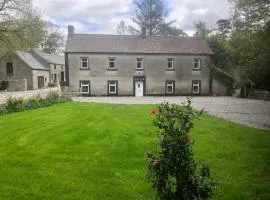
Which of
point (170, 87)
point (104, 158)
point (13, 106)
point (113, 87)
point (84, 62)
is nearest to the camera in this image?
point (104, 158)

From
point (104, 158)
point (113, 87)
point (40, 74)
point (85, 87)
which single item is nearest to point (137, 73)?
point (113, 87)

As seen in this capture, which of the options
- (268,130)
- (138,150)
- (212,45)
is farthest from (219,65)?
(138,150)

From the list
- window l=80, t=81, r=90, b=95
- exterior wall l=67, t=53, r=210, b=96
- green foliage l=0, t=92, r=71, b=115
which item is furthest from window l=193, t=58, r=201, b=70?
green foliage l=0, t=92, r=71, b=115

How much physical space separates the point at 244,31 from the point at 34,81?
1504 inches

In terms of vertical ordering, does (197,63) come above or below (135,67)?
above

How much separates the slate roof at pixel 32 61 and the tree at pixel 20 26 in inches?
703

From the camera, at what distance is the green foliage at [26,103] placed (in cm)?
2236

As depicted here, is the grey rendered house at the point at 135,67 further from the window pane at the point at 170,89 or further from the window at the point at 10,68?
the window at the point at 10,68

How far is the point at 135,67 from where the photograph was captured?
42.7 m

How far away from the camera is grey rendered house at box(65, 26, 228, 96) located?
1642 inches

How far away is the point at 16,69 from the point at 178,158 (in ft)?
169

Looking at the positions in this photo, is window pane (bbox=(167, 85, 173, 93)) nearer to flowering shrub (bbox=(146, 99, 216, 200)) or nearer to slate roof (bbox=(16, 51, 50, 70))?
slate roof (bbox=(16, 51, 50, 70))

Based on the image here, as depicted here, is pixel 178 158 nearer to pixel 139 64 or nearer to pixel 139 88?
pixel 139 88

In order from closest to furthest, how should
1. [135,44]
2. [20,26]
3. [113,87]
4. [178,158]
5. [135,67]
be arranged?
1. [178,158]
2. [20,26]
3. [113,87]
4. [135,67]
5. [135,44]
